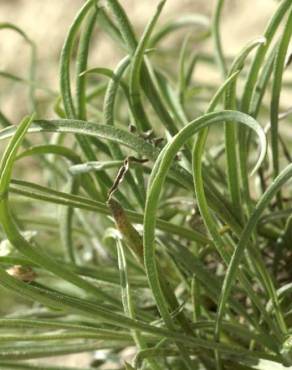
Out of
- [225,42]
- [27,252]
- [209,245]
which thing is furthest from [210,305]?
[225,42]

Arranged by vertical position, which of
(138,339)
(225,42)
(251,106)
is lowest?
(138,339)

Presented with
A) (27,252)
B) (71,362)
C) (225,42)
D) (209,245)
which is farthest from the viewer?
(225,42)

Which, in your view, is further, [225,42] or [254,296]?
[225,42]

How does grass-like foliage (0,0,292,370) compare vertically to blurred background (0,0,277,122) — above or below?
below

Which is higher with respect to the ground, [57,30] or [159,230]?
[57,30]

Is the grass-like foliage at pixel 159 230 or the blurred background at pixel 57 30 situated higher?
the blurred background at pixel 57 30

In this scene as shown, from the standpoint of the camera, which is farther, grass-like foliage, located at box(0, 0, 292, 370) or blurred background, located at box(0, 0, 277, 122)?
blurred background, located at box(0, 0, 277, 122)

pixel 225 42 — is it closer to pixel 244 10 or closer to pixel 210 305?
pixel 244 10

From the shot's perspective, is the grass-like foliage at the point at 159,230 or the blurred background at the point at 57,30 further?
the blurred background at the point at 57,30

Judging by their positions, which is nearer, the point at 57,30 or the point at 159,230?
the point at 159,230

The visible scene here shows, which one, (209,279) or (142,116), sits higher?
(142,116)

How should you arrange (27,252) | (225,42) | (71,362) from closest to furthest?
(27,252) < (71,362) < (225,42)
